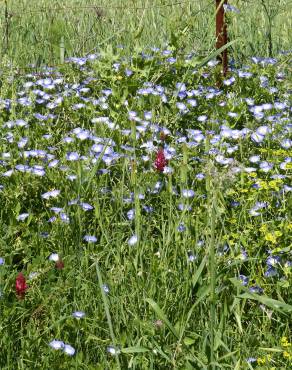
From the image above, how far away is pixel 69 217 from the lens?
10.4 feet

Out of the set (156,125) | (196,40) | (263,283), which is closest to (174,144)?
(156,125)

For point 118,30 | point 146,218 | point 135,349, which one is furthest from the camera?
point 118,30

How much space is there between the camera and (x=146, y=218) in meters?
3.31

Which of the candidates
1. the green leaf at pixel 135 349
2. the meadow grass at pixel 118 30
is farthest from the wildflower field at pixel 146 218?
the meadow grass at pixel 118 30

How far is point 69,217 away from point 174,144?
940mm

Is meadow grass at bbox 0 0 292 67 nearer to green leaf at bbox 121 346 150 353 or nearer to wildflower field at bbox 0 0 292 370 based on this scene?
wildflower field at bbox 0 0 292 370

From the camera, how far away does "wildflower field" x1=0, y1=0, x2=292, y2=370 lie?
2342 mm

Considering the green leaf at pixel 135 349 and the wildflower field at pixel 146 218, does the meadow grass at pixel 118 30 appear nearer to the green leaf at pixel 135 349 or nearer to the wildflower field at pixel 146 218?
the wildflower field at pixel 146 218

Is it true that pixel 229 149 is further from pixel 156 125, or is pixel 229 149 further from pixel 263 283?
pixel 263 283

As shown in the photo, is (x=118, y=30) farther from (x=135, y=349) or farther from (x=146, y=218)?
(x=135, y=349)

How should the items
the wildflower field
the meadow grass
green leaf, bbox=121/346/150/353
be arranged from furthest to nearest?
the meadow grass
the wildflower field
green leaf, bbox=121/346/150/353

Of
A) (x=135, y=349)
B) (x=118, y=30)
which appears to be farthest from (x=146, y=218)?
(x=118, y=30)

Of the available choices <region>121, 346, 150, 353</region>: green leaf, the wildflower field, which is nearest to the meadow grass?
the wildflower field

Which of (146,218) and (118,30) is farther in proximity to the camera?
(118,30)
